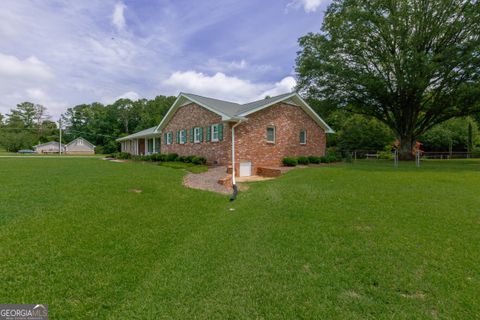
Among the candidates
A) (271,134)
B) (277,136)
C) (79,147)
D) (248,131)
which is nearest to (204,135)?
(248,131)

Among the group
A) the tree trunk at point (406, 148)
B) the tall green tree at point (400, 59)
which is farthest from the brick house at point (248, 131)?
the tree trunk at point (406, 148)

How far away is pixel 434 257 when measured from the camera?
3324 mm

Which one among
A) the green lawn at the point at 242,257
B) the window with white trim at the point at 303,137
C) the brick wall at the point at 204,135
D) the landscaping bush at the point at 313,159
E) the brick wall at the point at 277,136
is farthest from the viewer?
the window with white trim at the point at 303,137

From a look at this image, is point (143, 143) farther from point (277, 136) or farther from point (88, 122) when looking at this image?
point (88, 122)

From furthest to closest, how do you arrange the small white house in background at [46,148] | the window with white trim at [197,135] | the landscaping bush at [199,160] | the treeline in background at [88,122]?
the small white house in background at [46,148], the treeline in background at [88,122], the window with white trim at [197,135], the landscaping bush at [199,160]

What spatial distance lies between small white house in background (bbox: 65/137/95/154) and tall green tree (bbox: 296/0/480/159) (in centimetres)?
5492

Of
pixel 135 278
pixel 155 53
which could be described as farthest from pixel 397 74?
pixel 135 278

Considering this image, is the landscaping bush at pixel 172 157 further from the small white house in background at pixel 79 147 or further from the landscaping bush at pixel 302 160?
the small white house in background at pixel 79 147

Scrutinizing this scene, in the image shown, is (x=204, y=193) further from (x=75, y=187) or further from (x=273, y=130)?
(x=273, y=130)

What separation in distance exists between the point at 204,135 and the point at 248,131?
11.9ft

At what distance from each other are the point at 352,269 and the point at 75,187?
791 cm

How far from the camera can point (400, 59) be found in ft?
56.3

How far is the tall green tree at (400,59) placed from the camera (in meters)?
16.0

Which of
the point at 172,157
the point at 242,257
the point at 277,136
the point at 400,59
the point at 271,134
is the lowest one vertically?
the point at 242,257
